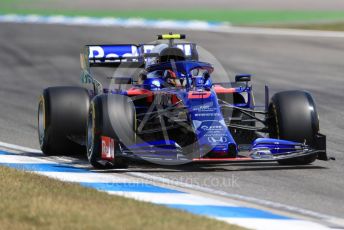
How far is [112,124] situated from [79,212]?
9.05 feet

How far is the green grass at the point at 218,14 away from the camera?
1257 inches

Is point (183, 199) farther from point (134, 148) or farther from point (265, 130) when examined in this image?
point (265, 130)

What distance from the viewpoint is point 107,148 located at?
33.5ft

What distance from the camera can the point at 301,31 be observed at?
27.3 m

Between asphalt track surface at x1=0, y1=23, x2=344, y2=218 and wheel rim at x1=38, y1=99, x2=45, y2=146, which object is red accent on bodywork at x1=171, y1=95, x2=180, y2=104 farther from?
wheel rim at x1=38, y1=99, x2=45, y2=146

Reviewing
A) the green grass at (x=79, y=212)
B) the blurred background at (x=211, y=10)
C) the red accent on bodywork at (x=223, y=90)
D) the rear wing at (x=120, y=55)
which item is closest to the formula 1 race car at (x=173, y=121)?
the red accent on bodywork at (x=223, y=90)

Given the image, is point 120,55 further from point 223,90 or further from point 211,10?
point 211,10

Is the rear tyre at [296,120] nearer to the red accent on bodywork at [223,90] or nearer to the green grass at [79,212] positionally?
the red accent on bodywork at [223,90]

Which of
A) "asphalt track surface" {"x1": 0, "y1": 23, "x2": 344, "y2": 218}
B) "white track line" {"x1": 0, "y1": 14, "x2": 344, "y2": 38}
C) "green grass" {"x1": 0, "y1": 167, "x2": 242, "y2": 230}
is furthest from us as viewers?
"white track line" {"x1": 0, "y1": 14, "x2": 344, "y2": 38}

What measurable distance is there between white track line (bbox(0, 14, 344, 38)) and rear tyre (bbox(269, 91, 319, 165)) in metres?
15.4

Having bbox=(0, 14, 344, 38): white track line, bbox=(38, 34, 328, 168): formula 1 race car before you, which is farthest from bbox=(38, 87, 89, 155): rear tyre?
bbox=(0, 14, 344, 38): white track line

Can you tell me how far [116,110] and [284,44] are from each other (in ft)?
49.7

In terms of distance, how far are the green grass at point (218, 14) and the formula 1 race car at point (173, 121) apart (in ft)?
64.9

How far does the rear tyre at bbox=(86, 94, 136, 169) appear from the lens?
10227mm
